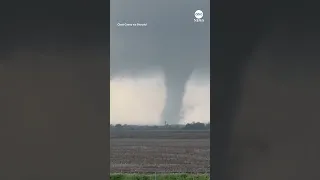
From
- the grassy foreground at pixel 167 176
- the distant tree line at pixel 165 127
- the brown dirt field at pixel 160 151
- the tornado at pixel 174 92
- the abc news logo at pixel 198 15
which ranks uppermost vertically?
the abc news logo at pixel 198 15

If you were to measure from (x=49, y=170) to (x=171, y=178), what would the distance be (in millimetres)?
859

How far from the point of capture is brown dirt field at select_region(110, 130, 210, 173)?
365cm

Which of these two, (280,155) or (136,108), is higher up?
(136,108)

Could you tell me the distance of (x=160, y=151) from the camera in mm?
3678

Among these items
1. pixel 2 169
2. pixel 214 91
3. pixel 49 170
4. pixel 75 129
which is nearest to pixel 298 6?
pixel 214 91

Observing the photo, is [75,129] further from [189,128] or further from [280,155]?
[280,155]

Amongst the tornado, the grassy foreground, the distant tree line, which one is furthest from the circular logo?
the grassy foreground

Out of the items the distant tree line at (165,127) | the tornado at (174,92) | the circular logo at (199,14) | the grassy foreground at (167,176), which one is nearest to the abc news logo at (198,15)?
the circular logo at (199,14)

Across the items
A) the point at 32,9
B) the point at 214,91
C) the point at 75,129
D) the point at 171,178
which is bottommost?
the point at 171,178

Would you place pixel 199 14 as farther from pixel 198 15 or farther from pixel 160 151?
pixel 160 151

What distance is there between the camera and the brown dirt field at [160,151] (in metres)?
3.65

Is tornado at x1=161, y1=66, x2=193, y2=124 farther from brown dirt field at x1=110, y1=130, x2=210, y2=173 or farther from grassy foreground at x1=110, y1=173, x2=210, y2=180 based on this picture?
grassy foreground at x1=110, y1=173, x2=210, y2=180

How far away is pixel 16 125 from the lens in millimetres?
3621

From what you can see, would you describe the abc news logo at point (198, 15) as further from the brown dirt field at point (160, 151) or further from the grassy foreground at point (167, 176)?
the grassy foreground at point (167, 176)
